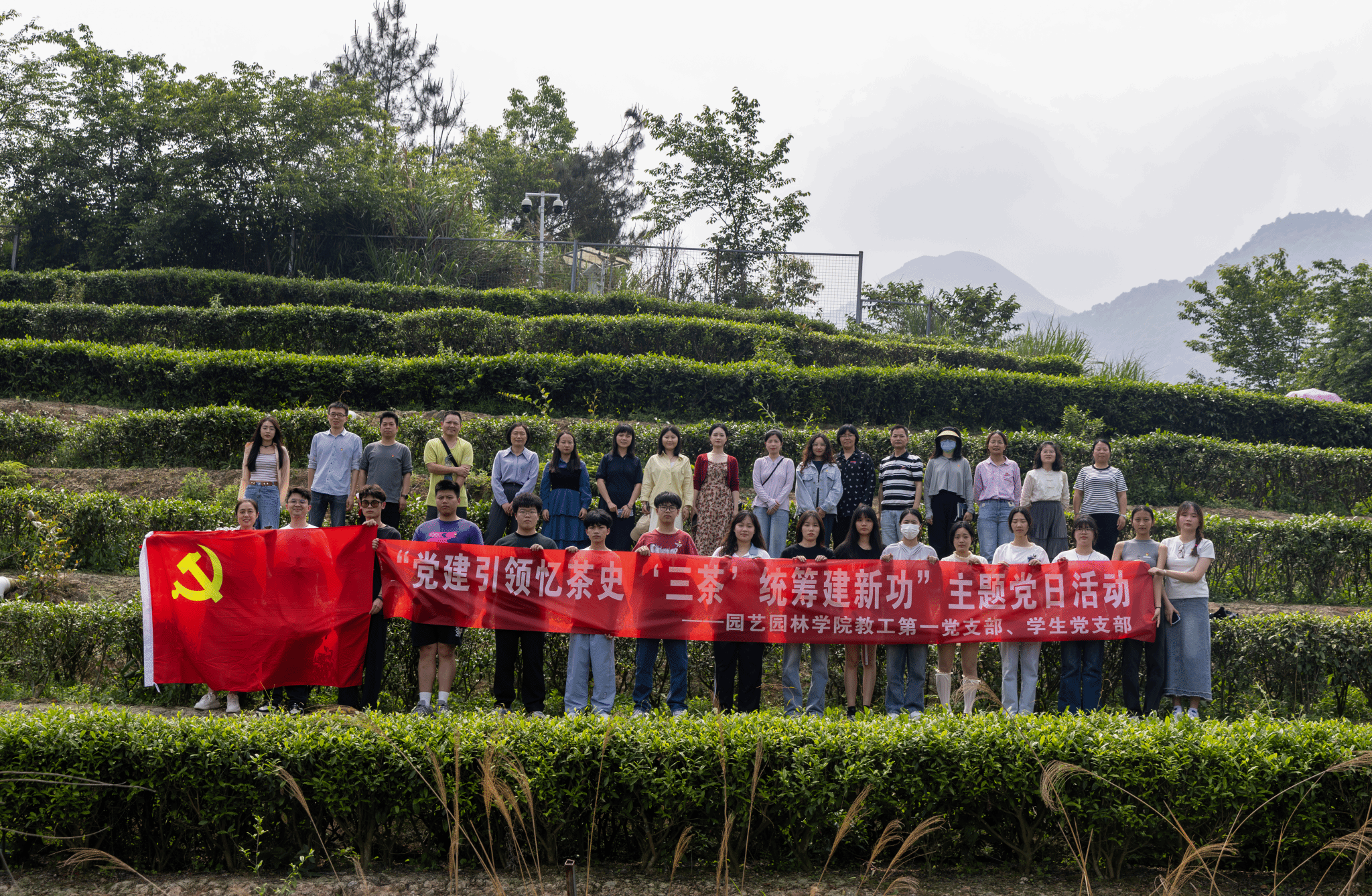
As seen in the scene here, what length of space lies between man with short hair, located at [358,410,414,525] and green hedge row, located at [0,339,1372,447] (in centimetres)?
557

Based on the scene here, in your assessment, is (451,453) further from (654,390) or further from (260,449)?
(654,390)

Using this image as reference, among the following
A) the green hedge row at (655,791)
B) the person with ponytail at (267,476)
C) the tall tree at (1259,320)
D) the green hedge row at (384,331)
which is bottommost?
the green hedge row at (655,791)

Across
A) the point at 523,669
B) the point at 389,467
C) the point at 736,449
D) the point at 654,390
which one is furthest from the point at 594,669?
the point at 654,390

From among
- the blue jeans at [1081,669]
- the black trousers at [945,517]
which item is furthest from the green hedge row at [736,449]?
the blue jeans at [1081,669]

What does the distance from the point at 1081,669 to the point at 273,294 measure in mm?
18909

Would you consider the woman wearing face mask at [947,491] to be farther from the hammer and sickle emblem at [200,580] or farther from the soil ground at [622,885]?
the hammer and sickle emblem at [200,580]

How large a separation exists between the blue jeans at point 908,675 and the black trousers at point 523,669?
8.70 feet

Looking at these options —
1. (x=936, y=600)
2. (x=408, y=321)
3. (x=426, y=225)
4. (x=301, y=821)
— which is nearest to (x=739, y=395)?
(x=408, y=321)

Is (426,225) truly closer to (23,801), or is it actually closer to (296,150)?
(296,150)

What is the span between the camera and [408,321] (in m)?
16.6

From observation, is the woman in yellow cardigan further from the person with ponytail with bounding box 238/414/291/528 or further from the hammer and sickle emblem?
the hammer and sickle emblem

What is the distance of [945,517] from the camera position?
8781 millimetres

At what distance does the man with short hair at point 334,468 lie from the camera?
8547mm

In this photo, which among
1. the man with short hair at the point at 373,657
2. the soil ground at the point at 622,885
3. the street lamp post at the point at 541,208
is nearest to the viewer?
the soil ground at the point at 622,885
